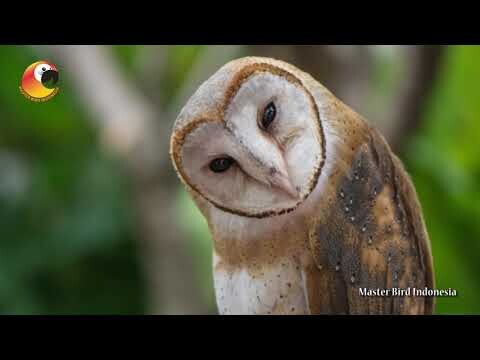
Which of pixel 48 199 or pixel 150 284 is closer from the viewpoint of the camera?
pixel 150 284

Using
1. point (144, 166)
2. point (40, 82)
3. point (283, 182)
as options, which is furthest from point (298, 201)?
point (144, 166)

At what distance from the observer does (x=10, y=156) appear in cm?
279

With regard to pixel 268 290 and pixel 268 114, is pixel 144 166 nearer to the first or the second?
pixel 268 290

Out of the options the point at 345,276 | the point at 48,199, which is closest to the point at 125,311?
the point at 48,199

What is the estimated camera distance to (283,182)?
1197 millimetres

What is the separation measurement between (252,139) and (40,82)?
1.69 ft

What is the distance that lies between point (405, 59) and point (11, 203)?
4.69ft

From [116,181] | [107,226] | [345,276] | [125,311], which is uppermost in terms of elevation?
[116,181]

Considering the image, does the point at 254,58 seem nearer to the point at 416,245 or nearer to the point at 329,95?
the point at 329,95

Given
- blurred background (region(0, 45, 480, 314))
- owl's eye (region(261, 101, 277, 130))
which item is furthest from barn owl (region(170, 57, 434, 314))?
blurred background (region(0, 45, 480, 314))

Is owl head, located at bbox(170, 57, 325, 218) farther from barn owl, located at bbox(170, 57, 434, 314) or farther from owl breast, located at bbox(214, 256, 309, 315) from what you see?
owl breast, located at bbox(214, 256, 309, 315)

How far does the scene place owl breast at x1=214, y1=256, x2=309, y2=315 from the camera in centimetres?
131

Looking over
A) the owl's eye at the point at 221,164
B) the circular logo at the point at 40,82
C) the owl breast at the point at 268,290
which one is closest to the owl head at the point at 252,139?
the owl's eye at the point at 221,164

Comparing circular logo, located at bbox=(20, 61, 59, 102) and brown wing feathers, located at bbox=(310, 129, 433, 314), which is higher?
circular logo, located at bbox=(20, 61, 59, 102)
